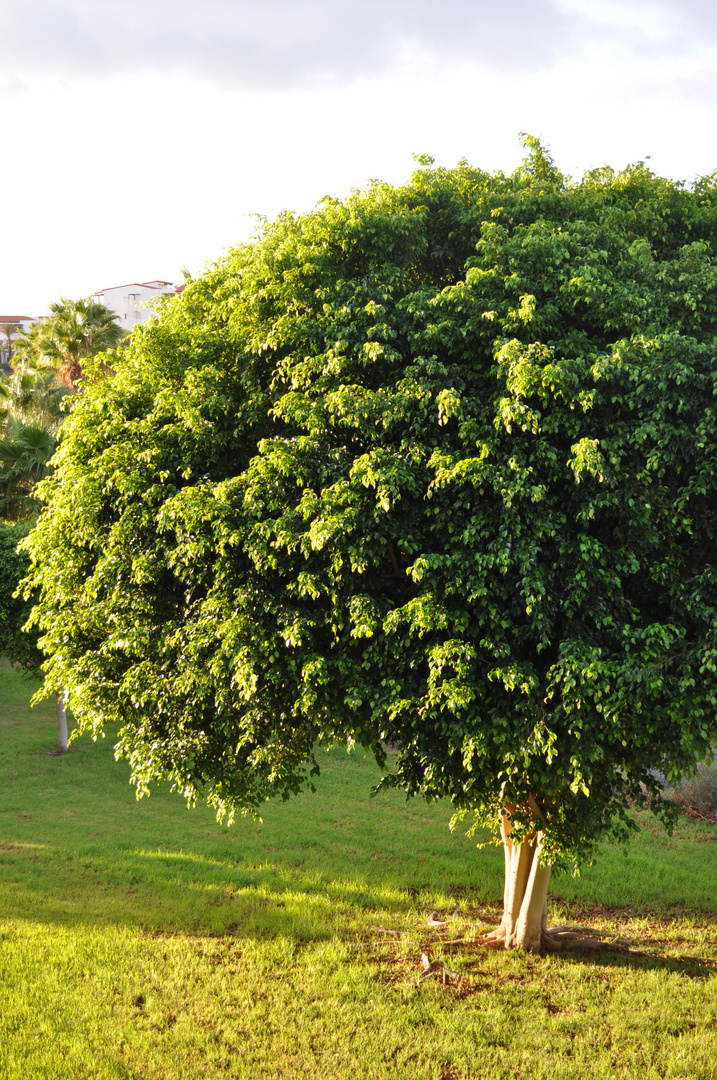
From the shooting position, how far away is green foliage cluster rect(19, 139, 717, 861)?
9273mm

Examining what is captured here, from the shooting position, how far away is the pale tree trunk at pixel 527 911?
13.5 m

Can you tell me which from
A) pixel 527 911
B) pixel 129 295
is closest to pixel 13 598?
pixel 527 911

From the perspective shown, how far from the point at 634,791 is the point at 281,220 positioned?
405 inches

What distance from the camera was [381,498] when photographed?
9.22m

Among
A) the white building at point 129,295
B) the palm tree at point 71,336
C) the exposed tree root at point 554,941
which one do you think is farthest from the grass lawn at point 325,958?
the white building at point 129,295

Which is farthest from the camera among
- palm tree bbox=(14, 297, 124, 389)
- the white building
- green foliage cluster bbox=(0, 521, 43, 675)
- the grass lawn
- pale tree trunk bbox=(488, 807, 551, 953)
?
the white building

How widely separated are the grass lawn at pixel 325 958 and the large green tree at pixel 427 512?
2.70 meters

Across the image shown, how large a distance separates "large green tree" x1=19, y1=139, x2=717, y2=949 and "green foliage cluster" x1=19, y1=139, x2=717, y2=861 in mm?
48

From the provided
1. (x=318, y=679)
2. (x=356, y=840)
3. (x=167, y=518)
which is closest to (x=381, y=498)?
(x=318, y=679)

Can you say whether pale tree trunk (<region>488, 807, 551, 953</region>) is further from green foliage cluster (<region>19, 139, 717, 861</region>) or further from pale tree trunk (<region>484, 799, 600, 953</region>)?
green foliage cluster (<region>19, 139, 717, 861</region>)

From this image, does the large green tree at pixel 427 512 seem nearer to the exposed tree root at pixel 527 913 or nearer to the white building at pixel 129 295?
the exposed tree root at pixel 527 913

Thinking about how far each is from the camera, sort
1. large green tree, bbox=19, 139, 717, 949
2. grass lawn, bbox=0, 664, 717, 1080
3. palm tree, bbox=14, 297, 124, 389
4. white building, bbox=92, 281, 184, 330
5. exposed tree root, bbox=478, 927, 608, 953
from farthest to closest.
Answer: white building, bbox=92, 281, 184, 330
palm tree, bbox=14, 297, 124, 389
exposed tree root, bbox=478, 927, 608, 953
grass lawn, bbox=0, 664, 717, 1080
large green tree, bbox=19, 139, 717, 949

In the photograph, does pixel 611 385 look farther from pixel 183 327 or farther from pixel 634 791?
pixel 183 327

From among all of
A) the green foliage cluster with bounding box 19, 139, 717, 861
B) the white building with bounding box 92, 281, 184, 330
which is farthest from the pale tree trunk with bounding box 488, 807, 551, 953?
the white building with bounding box 92, 281, 184, 330
